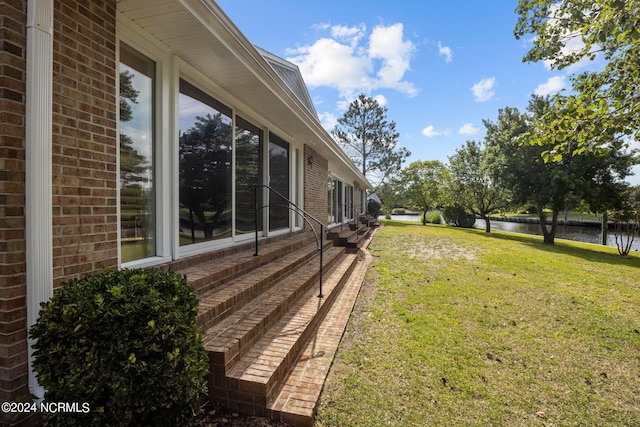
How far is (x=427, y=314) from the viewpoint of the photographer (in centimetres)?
438

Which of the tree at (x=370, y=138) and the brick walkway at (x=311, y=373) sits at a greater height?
the tree at (x=370, y=138)

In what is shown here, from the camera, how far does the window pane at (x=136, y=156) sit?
9.34ft

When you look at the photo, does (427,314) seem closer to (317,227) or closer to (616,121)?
(616,121)

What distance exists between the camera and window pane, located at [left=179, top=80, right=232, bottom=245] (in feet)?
11.9

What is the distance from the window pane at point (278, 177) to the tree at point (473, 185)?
16750 millimetres

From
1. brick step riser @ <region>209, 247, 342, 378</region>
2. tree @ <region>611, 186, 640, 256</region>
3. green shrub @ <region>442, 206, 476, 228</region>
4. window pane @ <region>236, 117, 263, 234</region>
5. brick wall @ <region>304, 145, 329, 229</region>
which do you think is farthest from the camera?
green shrub @ <region>442, 206, 476, 228</region>

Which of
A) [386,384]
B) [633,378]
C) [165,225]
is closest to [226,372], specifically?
[386,384]

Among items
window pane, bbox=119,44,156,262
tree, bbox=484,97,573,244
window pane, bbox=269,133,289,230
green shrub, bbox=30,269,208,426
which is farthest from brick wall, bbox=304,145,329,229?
tree, bbox=484,97,573,244

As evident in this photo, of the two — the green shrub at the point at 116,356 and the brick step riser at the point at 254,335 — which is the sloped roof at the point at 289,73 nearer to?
the brick step riser at the point at 254,335

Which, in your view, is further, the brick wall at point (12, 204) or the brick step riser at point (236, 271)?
the brick step riser at point (236, 271)

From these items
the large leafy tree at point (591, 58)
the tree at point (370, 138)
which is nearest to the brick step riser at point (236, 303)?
the large leafy tree at point (591, 58)

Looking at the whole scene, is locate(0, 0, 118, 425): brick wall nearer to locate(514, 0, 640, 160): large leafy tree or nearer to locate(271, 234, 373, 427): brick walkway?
locate(271, 234, 373, 427): brick walkway

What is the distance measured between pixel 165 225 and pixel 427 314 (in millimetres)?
3633

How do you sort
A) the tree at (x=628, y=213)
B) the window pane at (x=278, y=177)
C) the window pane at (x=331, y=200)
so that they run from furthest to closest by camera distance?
the tree at (x=628, y=213) < the window pane at (x=331, y=200) < the window pane at (x=278, y=177)
